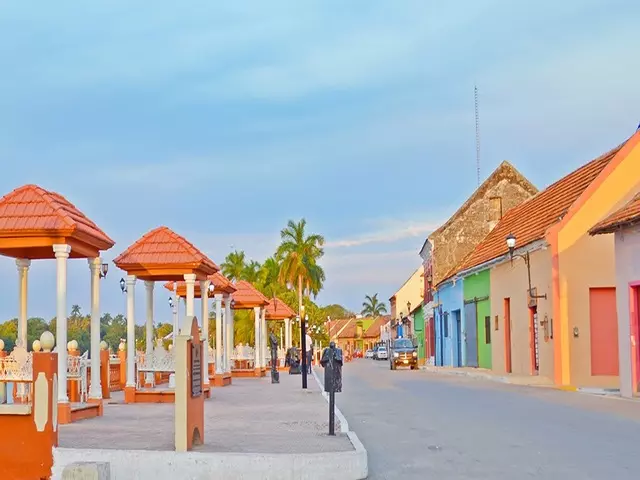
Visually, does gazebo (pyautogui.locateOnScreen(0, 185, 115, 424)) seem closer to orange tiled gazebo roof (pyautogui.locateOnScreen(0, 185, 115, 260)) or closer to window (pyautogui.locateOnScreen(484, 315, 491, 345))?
orange tiled gazebo roof (pyautogui.locateOnScreen(0, 185, 115, 260))

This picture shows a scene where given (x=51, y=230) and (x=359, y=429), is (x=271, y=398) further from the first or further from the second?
(x=51, y=230)

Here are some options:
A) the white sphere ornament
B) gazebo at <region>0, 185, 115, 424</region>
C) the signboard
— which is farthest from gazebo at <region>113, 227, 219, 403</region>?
the signboard

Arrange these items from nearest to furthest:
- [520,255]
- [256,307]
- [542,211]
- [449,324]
Result: [520,255] < [542,211] < [256,307] < [449,324]

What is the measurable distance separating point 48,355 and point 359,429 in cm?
607

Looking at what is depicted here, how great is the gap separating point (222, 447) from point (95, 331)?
6481 millimetres

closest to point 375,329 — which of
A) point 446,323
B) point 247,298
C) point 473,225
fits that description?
point 473,225

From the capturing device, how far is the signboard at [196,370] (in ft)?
38.8

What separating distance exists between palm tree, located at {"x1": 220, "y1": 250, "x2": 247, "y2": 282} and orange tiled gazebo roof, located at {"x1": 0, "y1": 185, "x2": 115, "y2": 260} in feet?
246

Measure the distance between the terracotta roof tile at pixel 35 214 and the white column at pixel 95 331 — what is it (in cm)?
157

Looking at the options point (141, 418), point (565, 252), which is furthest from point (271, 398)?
point (565, 252)

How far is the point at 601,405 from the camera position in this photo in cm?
2014

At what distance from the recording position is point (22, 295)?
58.6ft

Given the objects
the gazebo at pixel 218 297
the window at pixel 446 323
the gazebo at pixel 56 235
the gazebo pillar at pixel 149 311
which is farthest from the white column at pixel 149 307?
the window at pixel 446 323

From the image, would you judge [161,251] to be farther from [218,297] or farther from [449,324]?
[449,324]
